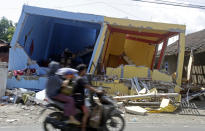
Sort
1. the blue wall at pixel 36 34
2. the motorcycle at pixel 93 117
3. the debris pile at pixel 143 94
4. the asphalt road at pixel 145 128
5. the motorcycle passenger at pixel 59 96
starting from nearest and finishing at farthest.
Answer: the motorcycle passenger at pixel 59 96 → the motorcycle at pixel 93 117 → the asphalt road at pixel 145 128 → the debris pile at pixel 143 94 → the blue wall at pixel 36 34

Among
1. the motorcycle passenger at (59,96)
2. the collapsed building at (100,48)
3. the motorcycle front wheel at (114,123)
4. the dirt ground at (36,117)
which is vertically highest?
the collapsed building at (100,48)

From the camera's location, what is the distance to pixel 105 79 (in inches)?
469

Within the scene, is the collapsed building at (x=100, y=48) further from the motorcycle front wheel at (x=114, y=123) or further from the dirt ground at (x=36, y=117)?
the motorcycle front wheel at (x=114, y=123)

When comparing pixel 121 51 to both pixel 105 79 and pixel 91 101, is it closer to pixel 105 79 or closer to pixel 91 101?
pixel 105 79

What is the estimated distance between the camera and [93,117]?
15.5ft

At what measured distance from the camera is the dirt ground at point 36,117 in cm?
707

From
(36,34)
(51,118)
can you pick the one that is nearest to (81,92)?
(51,118)

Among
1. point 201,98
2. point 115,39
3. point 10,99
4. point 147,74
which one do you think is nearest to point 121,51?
point 115,39

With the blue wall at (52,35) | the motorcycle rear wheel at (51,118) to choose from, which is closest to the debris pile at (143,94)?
the motorcycle rear wheel at (51,118)

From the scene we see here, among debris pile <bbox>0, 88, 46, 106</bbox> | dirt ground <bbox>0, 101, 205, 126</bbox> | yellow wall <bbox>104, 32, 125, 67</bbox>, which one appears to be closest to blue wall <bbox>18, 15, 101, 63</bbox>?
yellow wall <bbox>104, 32, 125, 67</bbox>

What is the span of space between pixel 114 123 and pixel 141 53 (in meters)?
14.4

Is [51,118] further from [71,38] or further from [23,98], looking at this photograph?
[71,38]

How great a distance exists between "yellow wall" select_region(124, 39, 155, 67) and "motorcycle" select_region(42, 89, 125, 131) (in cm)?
1423

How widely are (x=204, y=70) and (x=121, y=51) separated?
6.91 m
